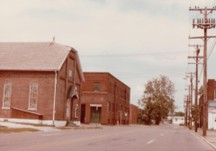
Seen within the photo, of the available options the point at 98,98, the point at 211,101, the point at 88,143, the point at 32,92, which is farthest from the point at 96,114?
the point at 88,143

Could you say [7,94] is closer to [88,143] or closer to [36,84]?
[36,84]

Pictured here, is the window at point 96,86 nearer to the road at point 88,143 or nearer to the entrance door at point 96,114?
the entrance door at point 96,114

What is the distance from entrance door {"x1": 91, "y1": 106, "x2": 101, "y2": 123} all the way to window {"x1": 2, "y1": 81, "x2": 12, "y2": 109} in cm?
2748

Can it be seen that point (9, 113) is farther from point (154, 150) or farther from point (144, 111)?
point (144, 111)

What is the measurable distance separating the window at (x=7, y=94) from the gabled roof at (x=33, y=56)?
1.83 m

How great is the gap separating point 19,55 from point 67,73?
6.00 m

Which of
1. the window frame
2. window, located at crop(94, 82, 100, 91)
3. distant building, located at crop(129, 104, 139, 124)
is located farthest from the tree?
the window frame

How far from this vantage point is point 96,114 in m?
69.2

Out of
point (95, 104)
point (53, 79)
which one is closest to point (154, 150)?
point (53, 79)

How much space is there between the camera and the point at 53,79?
42.0 meters

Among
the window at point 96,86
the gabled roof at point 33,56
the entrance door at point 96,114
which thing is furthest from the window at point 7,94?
the window at point 96,86

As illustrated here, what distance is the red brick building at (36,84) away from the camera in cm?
4175

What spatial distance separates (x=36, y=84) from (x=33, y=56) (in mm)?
3915

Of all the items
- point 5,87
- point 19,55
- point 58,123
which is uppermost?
point 19,55
